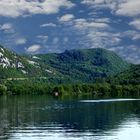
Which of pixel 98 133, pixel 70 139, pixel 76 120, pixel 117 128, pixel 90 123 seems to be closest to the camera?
pixel 70 139

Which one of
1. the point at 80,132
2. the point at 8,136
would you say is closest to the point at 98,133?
the point at 80,132

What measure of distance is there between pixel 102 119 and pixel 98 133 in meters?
33.0

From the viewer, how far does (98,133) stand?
95250 mm

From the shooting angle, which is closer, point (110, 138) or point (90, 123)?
point (110, 138)

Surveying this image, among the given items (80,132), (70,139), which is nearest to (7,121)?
(80,132)

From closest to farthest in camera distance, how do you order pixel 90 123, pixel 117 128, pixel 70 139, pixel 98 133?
pixel 70 139 < pixel 98 133 < pixel 117 128 < pixel 90 123

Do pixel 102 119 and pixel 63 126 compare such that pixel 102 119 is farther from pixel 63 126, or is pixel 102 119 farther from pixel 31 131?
pixel 31 131

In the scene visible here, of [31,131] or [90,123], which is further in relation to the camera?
→ [90,123]

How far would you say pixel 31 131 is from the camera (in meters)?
100

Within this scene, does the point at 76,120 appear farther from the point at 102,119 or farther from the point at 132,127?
the point at 132,127

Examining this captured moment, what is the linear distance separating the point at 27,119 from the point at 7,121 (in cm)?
860

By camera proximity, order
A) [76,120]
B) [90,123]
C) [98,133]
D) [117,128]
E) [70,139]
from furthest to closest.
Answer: [76,120], [90,123], [117,128], [98,133], [70,139]

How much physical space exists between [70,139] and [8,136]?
12.8 m

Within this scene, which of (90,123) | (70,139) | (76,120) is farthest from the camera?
(76,120)
